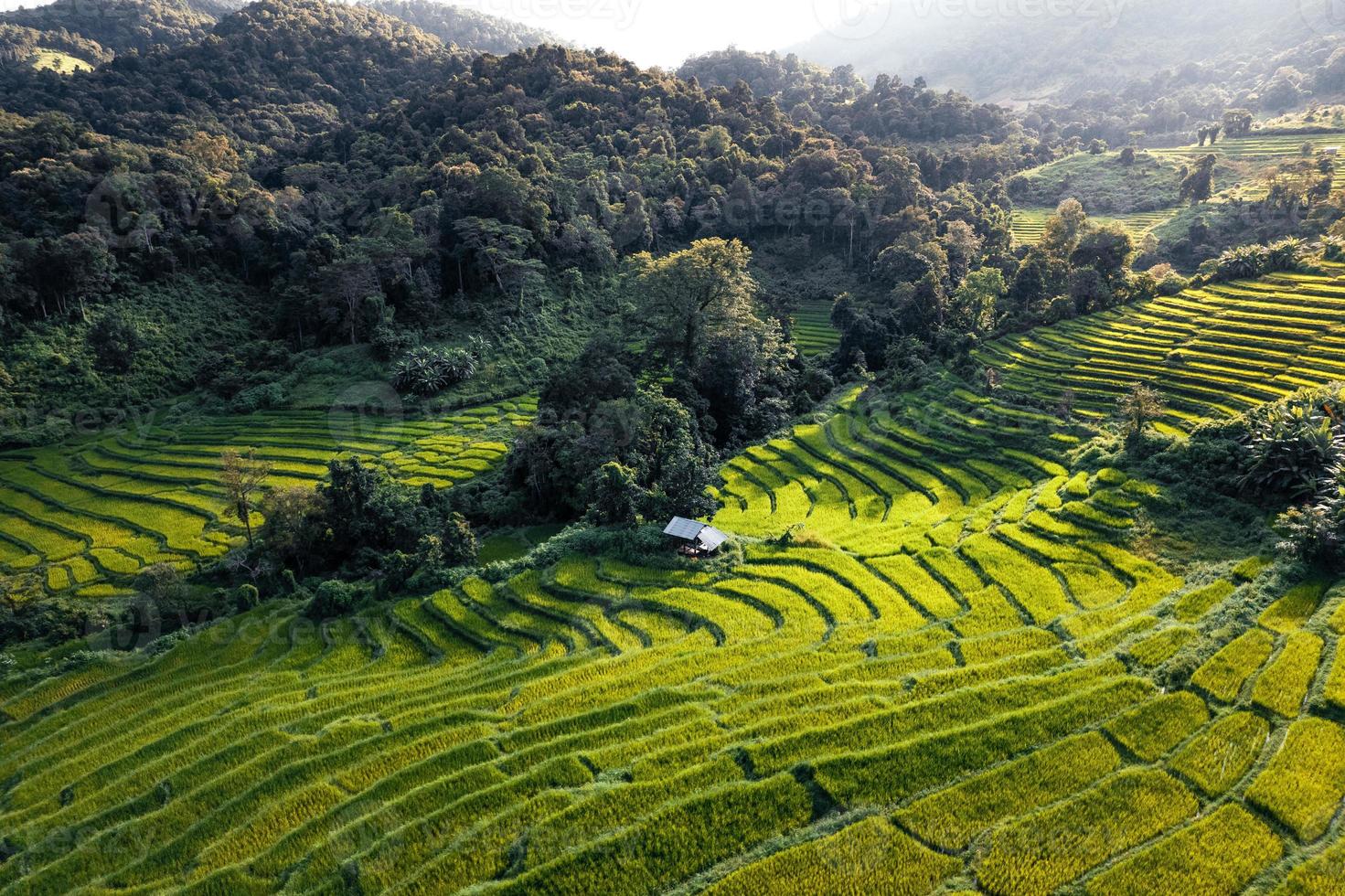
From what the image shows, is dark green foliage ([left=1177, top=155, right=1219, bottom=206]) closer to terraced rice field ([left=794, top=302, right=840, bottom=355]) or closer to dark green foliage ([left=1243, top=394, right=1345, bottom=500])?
terraced rice field ([left=794, top=302, right=840, bottom=355])

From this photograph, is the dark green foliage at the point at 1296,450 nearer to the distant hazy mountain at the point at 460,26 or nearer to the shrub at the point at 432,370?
the shrub at the point at 432,370

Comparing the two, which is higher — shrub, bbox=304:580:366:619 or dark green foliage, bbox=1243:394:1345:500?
dark green foliage, bbox=1243:394:1345:500

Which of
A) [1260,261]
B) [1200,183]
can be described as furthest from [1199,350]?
[1200,183]

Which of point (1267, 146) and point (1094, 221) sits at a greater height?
point (1267, 146)

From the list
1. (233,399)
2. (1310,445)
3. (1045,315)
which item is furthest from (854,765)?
(233,399)

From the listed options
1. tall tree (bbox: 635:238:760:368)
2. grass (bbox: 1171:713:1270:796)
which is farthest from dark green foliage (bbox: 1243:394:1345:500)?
tall tree (bbox: 635:238:760:368)

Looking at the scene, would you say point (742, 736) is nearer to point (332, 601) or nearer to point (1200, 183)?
point (332, 601)

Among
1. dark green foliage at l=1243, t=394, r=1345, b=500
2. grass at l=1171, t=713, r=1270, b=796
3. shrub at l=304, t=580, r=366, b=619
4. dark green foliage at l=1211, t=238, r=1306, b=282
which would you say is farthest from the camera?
dark green foliage at l=1211, t=238, r=1306, b=282
